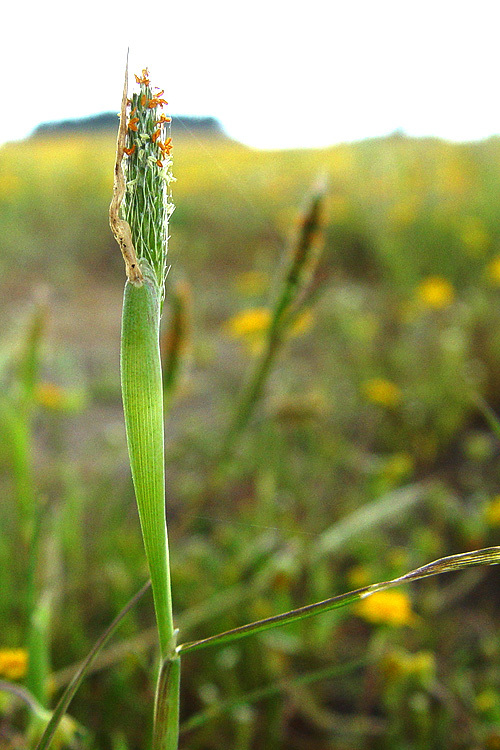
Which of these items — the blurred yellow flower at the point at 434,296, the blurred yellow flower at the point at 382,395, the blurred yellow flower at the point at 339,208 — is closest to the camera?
the blurred yellow flower at the point at 382,395

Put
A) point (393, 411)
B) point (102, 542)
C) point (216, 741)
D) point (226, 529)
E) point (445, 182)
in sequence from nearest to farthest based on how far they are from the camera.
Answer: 1. point (216, 741)
2. point (102, 542)
3. point (226, 529)
4. point (393, 411)
5. point (445, 182)

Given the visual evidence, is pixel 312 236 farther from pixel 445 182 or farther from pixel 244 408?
pixel 445 182

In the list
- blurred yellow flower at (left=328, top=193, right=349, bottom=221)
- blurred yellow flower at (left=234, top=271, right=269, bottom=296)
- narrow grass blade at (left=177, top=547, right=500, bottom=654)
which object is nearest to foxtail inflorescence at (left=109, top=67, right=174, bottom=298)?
narrow grass blade at (left=177, top=547, right=500, bottom=654)

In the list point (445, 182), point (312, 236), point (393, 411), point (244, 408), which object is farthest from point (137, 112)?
point (445, 182)

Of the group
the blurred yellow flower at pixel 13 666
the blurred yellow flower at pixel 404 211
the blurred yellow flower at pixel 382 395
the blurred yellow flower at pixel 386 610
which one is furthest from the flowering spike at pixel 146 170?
the blurred yellow flower at pixel 404 211

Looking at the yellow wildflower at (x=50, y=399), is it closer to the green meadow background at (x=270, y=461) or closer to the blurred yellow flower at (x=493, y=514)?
the green meadow background at (x=270, y=461)

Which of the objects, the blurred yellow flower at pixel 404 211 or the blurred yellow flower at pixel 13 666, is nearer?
the blurred yellow flower at pixel 13 666

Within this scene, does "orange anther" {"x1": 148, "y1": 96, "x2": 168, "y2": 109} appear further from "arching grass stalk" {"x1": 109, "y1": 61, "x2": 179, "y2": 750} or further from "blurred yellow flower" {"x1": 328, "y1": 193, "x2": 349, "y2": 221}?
Result: "blurred yellow flower" {"x1": 328, "y1": 193, "x2": 349, "y2": 221}

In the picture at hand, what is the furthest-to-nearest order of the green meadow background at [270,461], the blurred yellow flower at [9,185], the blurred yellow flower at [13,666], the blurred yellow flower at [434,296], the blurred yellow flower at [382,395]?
the blurred yellow flower at [9,185]
the blurred yellow flower at [434,296]
the blurred yellow flower at [382,395]
the green meadow background at [270,461]
the blurred yellow flower at [13,666]
